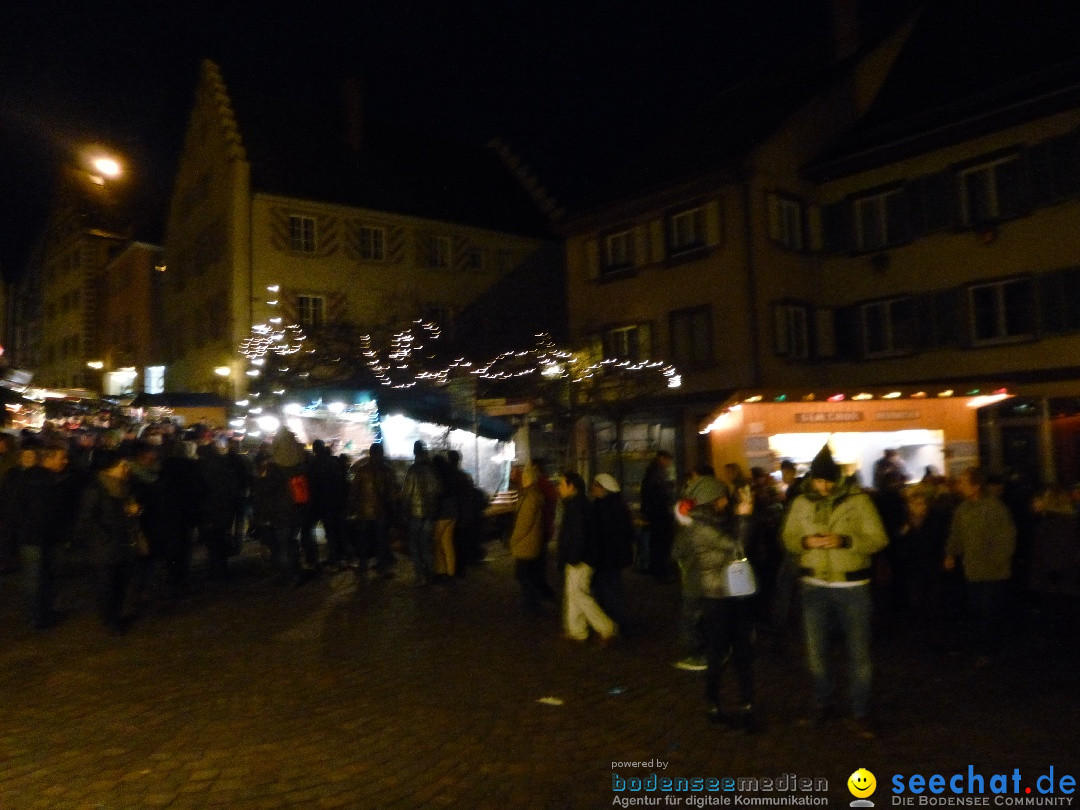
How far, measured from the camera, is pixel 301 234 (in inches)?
1282

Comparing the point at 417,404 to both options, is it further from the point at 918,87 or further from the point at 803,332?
the point at 918,87

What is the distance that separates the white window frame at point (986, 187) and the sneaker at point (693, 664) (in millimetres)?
17038

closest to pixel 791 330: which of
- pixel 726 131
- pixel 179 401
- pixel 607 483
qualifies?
pixel 726 131

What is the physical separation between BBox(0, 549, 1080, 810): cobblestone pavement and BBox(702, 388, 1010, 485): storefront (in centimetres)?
622

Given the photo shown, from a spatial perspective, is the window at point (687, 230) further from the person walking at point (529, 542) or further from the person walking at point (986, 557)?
the person walking at point (986, 557)

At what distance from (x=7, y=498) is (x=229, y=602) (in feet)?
8.70

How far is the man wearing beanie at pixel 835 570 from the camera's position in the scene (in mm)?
6367

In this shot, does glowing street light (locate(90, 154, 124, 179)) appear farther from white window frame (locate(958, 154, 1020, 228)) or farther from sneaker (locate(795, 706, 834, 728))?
white window frame (locate(958, 154, 1020, 228))

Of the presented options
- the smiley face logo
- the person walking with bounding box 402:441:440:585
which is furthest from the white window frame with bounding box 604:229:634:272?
the smiley face logo

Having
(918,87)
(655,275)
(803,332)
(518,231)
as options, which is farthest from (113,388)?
(918,87)

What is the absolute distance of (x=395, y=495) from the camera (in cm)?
1352

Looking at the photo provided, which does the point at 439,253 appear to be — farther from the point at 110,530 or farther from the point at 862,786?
the point at 862,786

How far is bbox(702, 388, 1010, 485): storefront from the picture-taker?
52.1 ft

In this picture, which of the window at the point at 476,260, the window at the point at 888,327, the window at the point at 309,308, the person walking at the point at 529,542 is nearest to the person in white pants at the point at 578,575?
the person walking at the point at 529,542
